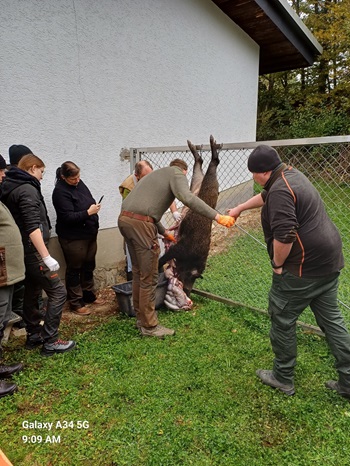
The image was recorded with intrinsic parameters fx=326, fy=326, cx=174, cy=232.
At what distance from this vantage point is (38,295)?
2924 millimetres

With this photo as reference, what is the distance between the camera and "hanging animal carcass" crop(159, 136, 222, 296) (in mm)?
3535

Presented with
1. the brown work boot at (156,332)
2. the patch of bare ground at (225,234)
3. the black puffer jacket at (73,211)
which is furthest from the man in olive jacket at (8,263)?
the patch of bare ground at (225,234)

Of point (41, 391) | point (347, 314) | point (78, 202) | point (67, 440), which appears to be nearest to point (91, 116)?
point (78, 202)

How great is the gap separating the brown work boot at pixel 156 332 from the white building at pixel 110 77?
155 cm

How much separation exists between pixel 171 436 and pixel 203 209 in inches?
64.6

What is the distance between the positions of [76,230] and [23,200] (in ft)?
3.63

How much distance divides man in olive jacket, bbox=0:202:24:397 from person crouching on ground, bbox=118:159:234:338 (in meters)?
0.99

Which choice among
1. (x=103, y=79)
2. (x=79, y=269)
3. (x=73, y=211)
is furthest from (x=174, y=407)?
(x=103, y=79)

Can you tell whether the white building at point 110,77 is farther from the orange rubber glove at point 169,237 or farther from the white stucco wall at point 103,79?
the orange rubber glove at point 169,237

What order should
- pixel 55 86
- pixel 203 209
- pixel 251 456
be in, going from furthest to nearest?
pixel 55 86 → pixel 203 209 → pixel 251 456

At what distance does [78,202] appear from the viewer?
3.50 m

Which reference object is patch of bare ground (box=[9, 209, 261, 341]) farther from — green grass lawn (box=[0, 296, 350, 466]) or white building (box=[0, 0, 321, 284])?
white building (box=[0, 0, 321, 284])

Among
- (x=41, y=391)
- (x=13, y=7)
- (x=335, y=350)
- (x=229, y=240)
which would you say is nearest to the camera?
(x=335, y=350)

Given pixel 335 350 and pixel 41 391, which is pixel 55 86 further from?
pixel 335 350
